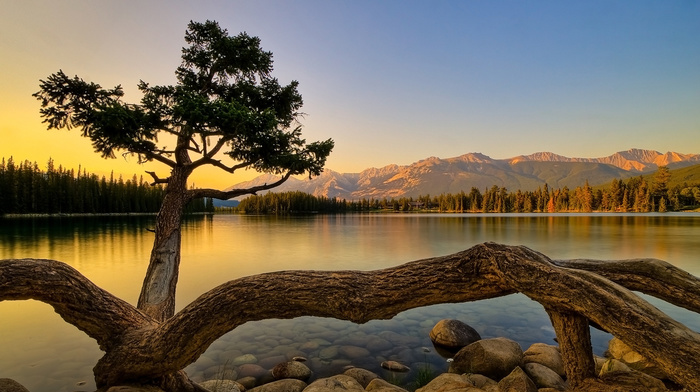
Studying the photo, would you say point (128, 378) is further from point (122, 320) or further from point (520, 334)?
point (520, 334)

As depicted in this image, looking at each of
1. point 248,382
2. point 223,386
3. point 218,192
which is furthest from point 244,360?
point 218,192

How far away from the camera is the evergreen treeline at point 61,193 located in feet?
263

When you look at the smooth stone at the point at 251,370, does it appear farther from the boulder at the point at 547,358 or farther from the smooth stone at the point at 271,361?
the boulder at the point at 547,358

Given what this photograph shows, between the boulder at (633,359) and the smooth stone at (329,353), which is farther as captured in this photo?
the smooth stone at (329,353)

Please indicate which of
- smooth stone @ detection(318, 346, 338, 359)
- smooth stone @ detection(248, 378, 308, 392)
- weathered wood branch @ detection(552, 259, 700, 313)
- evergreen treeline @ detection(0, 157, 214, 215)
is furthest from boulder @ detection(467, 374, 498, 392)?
evergreen treeline @ detection(0, 157, 214, 215)

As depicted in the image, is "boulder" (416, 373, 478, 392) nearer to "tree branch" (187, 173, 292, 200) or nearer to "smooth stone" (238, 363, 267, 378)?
"smooth stone" (238, 363, 267, 378)

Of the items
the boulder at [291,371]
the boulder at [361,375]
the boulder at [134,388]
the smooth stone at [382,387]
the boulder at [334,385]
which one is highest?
the boulder at [134,388]

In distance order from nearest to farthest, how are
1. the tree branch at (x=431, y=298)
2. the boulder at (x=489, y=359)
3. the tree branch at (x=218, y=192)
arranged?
the tree branch at (x=431, y=298) < the boulder at (x=489, y=359) < the tree branch at (x=218, y=192)

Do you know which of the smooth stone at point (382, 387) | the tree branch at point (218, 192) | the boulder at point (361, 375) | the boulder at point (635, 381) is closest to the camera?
the boulder at point (635, 381)

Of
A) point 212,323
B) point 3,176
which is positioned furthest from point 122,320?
point 3,176

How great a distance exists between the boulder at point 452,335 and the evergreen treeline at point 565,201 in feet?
455

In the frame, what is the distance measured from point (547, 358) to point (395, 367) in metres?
3.30

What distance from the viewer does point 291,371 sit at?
720cm

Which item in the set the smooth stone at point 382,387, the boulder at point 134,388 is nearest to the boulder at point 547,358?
the smooth stone at point 382,387
